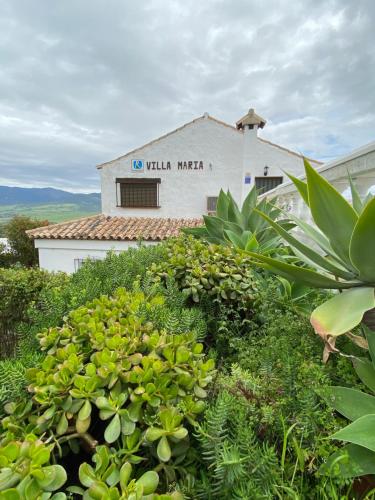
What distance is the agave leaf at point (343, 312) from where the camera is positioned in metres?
1.13

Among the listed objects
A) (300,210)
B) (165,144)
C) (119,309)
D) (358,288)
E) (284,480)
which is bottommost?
(284,480)

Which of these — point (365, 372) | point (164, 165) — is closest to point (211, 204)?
point (164, 165)

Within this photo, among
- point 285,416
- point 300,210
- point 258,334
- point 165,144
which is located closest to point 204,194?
point 165,144

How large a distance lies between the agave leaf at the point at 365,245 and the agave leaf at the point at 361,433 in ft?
2.45

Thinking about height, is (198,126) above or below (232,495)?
above

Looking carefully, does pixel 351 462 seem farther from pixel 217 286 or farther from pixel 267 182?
pixel 267 182

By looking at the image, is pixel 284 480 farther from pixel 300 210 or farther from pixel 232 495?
pixel 300 210

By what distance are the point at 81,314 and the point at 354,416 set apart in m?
1.27

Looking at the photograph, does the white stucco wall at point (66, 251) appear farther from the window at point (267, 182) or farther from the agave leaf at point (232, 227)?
the agave leaf at point (232, 227)

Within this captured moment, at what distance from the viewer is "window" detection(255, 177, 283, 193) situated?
11195mm

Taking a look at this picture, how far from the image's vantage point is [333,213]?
58.5 inches

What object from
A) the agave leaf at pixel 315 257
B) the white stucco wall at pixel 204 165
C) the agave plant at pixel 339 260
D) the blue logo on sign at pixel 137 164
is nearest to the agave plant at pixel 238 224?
the agave leaf at pixel 315 257

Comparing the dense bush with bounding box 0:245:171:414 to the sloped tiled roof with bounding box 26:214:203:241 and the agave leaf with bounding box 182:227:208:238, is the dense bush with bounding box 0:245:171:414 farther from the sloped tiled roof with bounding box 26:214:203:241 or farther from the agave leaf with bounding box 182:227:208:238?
the sloped tiled roof with bounding box 26:214:203:241

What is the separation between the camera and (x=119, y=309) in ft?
4.98
